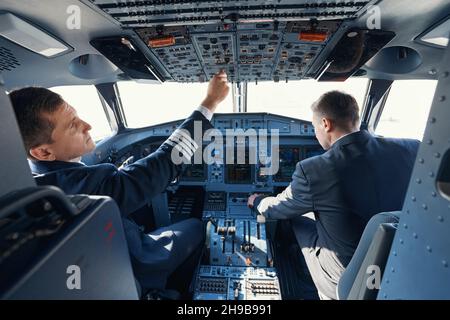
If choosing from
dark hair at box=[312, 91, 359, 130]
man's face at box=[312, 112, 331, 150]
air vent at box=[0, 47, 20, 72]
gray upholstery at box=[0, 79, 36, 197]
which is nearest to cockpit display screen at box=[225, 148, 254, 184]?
man's face at box=[312, 112, 331, 150]

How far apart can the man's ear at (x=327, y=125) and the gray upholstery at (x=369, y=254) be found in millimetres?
871

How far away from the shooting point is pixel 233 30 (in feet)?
5.35

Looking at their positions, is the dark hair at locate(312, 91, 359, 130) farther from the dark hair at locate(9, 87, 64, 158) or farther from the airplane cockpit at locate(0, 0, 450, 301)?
the dark hair at locate(9, 87, 64, 158)

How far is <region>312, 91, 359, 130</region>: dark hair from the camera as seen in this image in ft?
5.74

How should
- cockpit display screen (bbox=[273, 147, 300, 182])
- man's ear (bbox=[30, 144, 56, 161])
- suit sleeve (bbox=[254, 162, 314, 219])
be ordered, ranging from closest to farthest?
man's ear (bbox=[30, 144, 56, 161])
suit sleeve (bbox=[254, 162, 314, 219])
cockpit display screen (bbox=[273, 147, 300, 182])

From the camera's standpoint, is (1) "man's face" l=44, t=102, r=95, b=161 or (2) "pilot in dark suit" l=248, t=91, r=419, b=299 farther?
(2) "pilot in dark suit" l=248, t=91, r=419, b=299

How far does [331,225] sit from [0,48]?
271 centimetres

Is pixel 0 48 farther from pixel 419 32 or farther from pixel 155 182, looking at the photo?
pixel 419 32

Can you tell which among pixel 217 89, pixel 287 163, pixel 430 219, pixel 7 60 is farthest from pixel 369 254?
pixel 7 60

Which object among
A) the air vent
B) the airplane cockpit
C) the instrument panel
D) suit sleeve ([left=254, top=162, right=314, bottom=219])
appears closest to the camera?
the airplane cockpit

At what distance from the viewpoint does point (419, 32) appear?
6.26ft

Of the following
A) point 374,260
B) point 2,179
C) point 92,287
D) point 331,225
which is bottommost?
point 331,225
